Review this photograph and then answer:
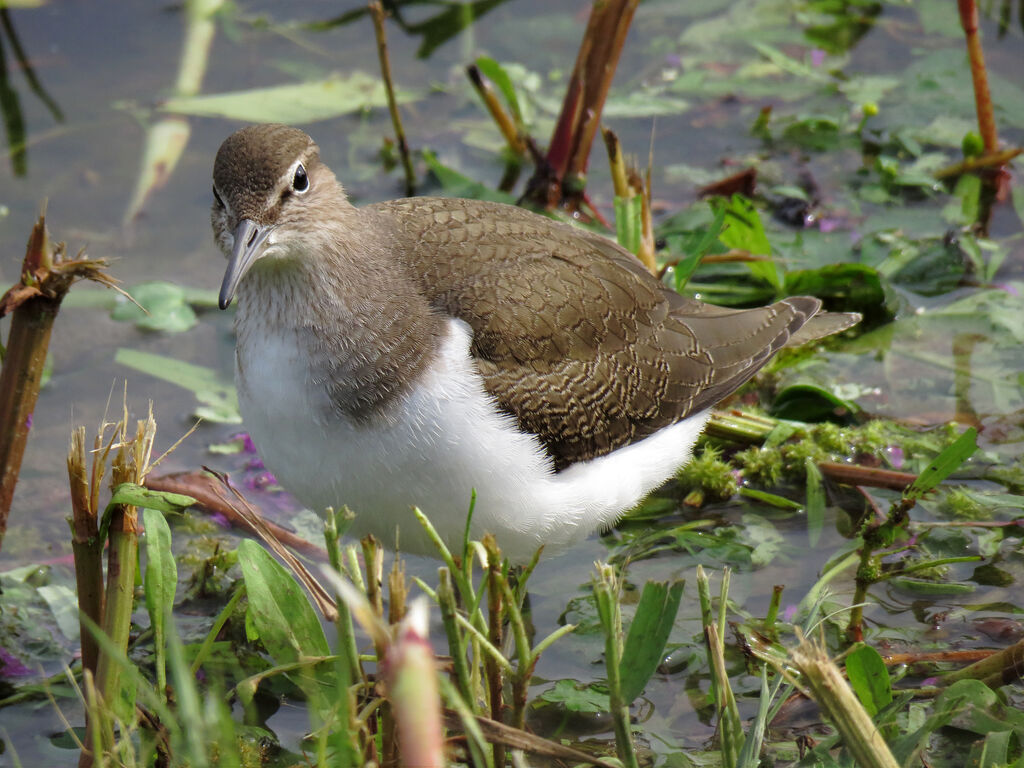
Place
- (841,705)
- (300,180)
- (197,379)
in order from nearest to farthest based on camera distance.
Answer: (841,705)
(300,180)
(197,379)

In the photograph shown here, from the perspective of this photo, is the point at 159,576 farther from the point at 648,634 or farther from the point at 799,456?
the point at 799,456

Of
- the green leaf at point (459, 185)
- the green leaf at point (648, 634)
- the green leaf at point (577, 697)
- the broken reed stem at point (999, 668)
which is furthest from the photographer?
the green leaf at point (459, 185)

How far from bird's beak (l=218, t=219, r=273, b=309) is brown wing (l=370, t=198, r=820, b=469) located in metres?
0.62

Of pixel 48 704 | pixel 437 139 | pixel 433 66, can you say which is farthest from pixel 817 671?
pixel 433 66

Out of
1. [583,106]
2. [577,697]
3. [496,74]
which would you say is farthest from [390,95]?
[577,697]

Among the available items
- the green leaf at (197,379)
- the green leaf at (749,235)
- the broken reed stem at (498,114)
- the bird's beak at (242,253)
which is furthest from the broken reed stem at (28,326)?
the green leaf at (749,235)

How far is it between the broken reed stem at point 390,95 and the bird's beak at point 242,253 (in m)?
2.67

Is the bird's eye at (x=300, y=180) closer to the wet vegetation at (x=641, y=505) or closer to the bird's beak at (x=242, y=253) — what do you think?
the bird's beak at (x=242, y=253)

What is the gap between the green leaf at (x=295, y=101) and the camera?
8164 mm

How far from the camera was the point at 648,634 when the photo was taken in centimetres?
340

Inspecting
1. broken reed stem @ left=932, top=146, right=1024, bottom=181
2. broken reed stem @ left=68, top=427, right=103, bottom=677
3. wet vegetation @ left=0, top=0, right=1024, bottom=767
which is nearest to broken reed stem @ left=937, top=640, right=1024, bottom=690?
wet vegetation @ left=0, top=0, right=1024, bottom=767

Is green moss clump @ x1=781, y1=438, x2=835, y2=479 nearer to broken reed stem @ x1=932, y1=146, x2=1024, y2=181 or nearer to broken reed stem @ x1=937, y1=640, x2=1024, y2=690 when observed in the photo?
broken reed stem @ x1=937, y1=640, x2=1024, y2=690

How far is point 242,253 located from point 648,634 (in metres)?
2.03

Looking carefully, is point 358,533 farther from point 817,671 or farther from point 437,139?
point 437,139
